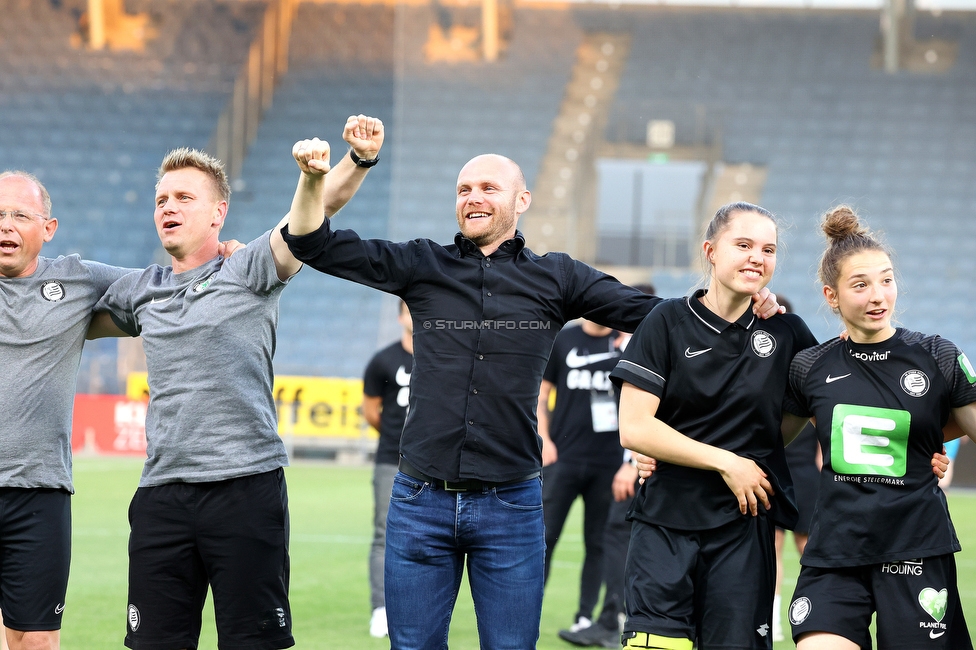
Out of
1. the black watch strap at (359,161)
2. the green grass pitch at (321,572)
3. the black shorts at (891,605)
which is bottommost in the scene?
the green grass pitch at (321,572)

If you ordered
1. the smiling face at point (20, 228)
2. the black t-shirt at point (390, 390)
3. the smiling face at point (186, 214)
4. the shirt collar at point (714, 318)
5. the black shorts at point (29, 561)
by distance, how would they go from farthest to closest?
the black t-shirt at point (390, 390), the smiling face at point (20, 228), the black shorts at point (29, 561), the smiling face at point (186, 214), the shirt collar at point (714, 318)

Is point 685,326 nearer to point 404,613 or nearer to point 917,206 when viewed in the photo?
point 404,613

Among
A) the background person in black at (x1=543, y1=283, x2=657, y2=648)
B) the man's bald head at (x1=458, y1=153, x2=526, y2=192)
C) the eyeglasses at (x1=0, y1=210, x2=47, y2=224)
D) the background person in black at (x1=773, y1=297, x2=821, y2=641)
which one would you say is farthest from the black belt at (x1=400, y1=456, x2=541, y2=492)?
the background person in black at (x1=773, y1=297, x2=821, y2=641)

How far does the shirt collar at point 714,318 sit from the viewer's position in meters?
3.97

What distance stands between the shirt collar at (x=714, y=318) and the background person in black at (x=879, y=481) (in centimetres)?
24

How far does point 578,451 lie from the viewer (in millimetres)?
7594

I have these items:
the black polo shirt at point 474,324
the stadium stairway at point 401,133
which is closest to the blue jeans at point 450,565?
the black polo shirt at point 474,324

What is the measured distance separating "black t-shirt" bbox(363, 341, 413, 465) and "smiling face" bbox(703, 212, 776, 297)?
3.75 m

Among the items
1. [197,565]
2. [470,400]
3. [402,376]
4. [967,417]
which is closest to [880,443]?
[967,417]

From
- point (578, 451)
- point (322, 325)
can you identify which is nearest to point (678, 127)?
point (322, 325)

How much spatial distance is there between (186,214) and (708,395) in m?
1.98

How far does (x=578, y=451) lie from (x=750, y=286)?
152 inches

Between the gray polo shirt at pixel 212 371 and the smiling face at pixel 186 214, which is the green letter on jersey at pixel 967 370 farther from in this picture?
the smiling face at pixel 186 214

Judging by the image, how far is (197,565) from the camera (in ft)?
13.7
